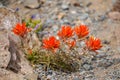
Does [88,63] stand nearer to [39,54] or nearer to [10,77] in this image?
[39,54]

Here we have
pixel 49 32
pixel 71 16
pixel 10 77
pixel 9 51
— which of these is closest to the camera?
pixel 10 77

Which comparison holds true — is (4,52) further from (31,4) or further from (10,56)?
(31,4)

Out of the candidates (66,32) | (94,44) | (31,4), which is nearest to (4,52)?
(66,32)

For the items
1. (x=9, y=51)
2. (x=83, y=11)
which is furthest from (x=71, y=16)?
(x=9, y=51)

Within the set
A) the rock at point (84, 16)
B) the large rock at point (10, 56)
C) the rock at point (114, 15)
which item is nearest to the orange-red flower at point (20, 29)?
the large rock at point (10, 56)

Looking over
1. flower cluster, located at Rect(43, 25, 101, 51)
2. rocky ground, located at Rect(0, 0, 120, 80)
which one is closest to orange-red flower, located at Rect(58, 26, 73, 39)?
flower cluster, located at Rect(43, 25, 101, 51)

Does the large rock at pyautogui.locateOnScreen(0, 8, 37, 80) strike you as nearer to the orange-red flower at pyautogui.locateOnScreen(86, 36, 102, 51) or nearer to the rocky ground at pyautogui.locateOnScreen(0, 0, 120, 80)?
the orange-red flower at pyautogui.locateOnScreen(86, 36, 102, 51)

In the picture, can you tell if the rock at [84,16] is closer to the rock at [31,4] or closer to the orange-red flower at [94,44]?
the rock at [31,4]

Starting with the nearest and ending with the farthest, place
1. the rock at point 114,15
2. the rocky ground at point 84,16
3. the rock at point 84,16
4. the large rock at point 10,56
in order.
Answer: the large rock at point 10,56, the rocky ground at point 84,16, the rock at point 84,16, the rock at point 114,15
